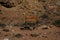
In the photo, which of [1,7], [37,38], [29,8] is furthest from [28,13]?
[37,38]

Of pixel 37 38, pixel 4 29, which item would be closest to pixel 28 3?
pixel 4 29

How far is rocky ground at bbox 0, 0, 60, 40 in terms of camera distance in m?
8.40

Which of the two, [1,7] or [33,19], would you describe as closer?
[33,19]

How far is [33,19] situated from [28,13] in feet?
2.44

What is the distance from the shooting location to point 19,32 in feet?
28.8

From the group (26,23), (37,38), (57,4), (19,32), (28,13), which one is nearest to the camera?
(37,38)

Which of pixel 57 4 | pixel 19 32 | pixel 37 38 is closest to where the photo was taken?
pixel 37 38

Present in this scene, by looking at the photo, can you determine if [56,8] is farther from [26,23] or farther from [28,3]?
[26,23]

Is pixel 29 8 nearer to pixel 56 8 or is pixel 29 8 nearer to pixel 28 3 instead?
pixel 28 3

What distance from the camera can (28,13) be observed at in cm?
→ 1059

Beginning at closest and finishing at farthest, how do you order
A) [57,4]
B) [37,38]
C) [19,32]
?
[37,38] < [19,32] < [57,4]

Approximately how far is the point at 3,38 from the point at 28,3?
352 centimetres

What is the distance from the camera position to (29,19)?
9.96m

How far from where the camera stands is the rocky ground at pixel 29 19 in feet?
27.6
